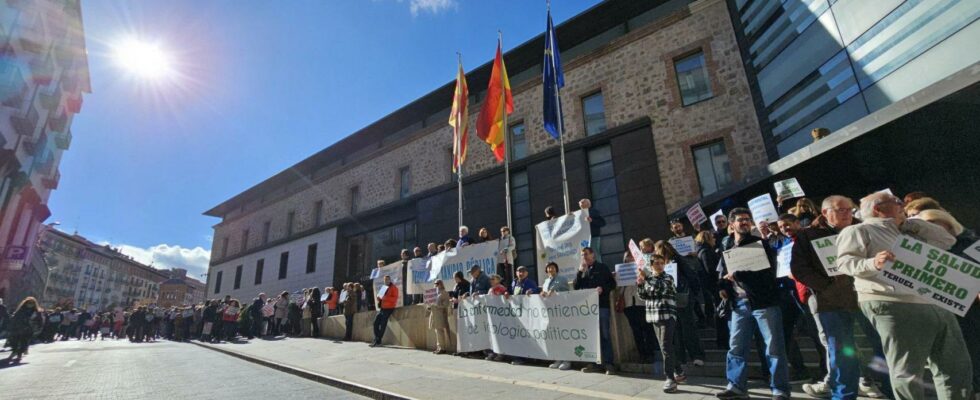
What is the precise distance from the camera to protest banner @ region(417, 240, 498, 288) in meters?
8.84

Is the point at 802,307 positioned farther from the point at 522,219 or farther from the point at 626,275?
the point at 522,219

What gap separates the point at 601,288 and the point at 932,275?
368cm

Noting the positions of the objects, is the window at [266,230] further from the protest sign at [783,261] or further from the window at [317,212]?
the protest sign at [783,261]

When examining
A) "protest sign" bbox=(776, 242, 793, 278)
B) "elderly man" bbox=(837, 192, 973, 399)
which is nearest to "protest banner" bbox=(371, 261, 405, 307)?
"protest sign" bbox=(776, 242, 793, 278)

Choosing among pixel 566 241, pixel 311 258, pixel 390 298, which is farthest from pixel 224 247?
pixel 566 241

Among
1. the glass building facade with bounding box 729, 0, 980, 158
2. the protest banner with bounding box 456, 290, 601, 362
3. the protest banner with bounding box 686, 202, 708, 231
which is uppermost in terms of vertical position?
the glass building facade with bounding box 729, 0, 980, 158

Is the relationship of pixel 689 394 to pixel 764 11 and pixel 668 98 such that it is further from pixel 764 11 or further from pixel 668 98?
pixel 764 11

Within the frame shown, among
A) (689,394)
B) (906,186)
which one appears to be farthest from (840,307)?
(906,186)

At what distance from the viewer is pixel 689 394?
420 cm

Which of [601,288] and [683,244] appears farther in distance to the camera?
[683,244]

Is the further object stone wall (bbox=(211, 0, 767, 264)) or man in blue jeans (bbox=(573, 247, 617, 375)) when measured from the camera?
stone wall (bbox=(211, 0, 767, 264))

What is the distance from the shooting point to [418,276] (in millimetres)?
10391

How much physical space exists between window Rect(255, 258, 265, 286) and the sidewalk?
22.6 m

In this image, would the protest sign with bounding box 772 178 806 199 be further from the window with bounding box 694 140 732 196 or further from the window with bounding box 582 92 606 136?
the window with bounding box 582 92 606 136
